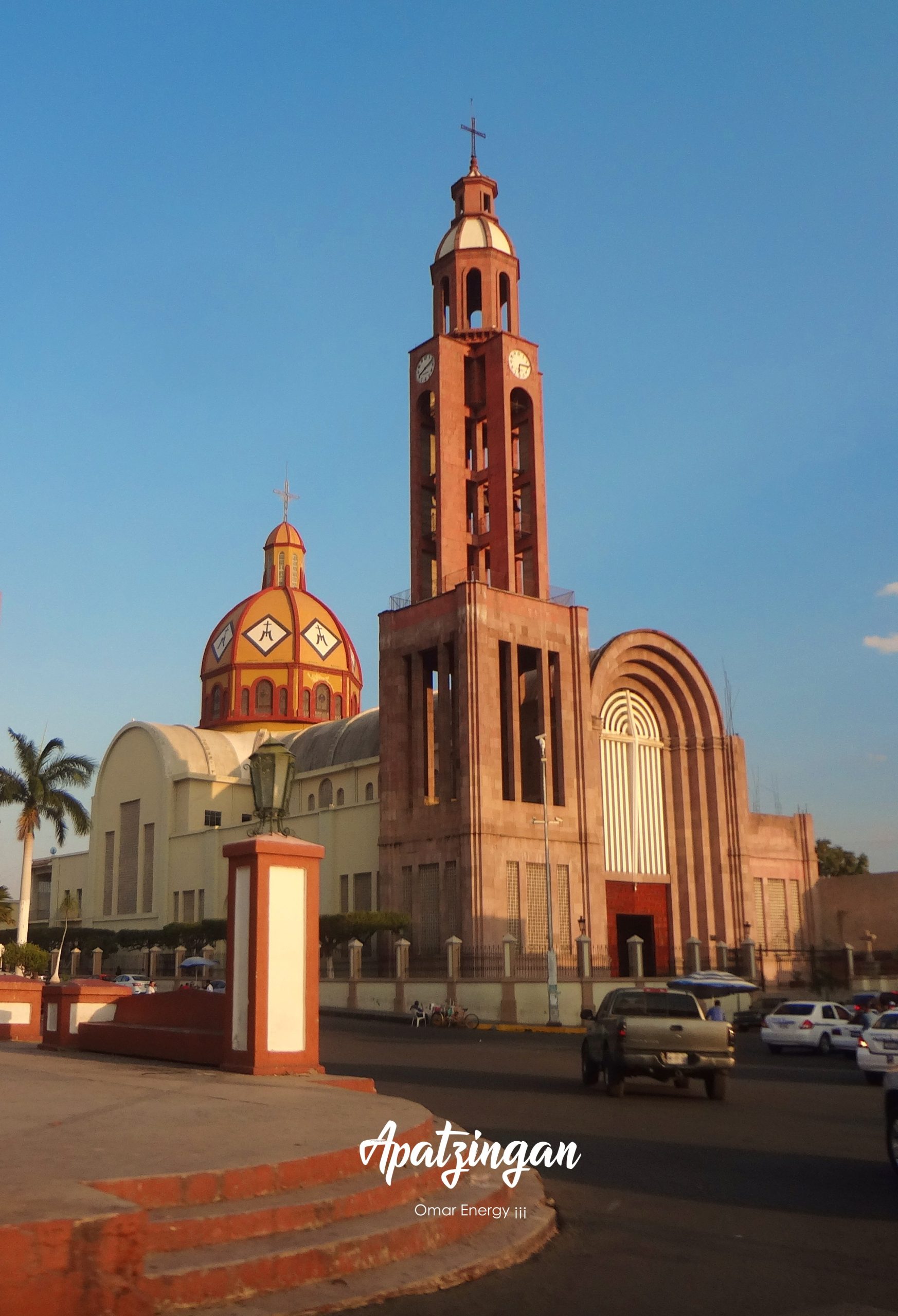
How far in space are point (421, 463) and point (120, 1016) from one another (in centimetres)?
3270

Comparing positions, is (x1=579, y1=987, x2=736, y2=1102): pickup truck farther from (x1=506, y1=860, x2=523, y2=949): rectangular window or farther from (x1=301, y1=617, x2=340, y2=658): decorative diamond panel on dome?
(x1=301, y1=617, x2=340, y2=658): decorative diamond panel on dome

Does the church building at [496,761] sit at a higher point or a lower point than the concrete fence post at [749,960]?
higher

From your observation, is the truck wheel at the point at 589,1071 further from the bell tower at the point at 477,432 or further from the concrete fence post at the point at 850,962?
the concrete fence post at the point at 850,962

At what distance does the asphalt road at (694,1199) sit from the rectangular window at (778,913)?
31692 mm

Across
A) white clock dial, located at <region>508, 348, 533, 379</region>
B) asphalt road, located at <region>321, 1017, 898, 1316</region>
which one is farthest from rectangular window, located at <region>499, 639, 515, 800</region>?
asphalt road, located at <region>321, 1017, 898, 1316</region>

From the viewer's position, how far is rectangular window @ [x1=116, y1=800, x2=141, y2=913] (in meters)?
56.0

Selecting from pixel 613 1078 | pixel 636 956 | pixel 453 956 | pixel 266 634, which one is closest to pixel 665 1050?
pixel 613 1078

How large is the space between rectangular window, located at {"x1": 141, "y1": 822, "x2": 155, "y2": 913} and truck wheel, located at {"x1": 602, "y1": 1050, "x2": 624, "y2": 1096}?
4283 cm

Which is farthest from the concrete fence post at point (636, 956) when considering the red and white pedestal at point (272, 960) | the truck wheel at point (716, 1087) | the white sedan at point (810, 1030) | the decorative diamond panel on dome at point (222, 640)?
the decorative diamond panel on dome at point (222, 640)

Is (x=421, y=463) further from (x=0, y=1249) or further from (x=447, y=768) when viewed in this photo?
(x=0, y=1249)

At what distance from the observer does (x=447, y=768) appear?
135 ft

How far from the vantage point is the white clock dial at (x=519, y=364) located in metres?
45.3

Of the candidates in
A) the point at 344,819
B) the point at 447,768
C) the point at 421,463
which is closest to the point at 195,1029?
the point at 447,768

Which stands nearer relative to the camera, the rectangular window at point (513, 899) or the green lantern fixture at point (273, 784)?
the green lantern fixture at point (273, 784)
